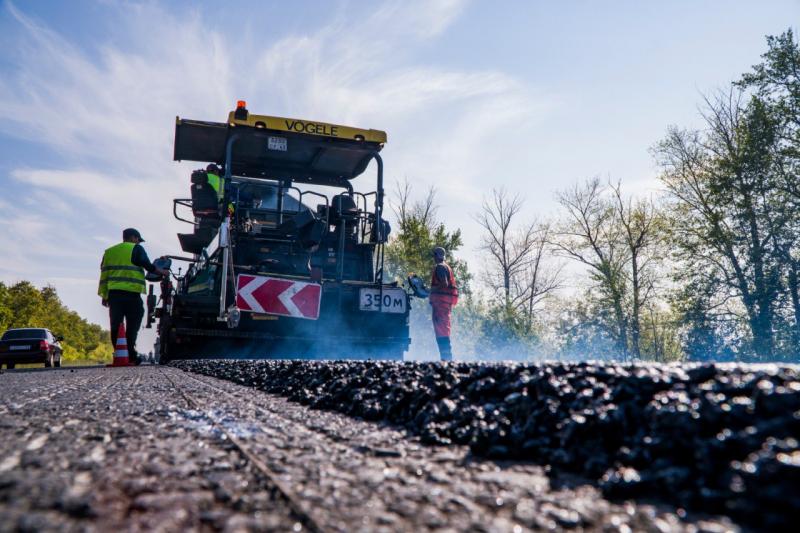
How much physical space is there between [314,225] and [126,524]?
20.9ft

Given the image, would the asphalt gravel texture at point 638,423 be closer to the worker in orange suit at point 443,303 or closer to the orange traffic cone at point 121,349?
the worker in orange suit at point 443,303

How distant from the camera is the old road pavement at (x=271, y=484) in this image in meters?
1.13

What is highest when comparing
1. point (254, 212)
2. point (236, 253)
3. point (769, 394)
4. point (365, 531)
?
point (254, 212)

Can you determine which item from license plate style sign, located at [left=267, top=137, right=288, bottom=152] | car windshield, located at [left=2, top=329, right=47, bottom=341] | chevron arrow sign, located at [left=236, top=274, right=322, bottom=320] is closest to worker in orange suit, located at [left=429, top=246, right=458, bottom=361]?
chevron arrow sign, located at [left=236, top=274, right=322, bottom=320]

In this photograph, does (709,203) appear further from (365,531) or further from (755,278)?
(365,531)

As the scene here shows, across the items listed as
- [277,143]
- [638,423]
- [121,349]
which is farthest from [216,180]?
[638,423]

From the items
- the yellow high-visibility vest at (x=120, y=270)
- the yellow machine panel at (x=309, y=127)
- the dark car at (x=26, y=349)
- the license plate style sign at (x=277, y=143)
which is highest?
the yellow machine panel at (x=309, y=127)

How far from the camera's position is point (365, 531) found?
3.57ft

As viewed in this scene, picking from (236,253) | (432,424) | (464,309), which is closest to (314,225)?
(236,253)

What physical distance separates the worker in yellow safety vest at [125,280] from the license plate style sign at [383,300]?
11.6 feet

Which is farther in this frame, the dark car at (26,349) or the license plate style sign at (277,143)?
the dark car at (26,349)

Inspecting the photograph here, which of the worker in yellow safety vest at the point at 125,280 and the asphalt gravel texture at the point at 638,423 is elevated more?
the worker in yellow safety vest at the point at 125,280

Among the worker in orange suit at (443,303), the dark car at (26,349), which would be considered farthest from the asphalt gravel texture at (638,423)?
the dark car at (26,349)

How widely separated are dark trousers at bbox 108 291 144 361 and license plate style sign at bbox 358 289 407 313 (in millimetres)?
4021
